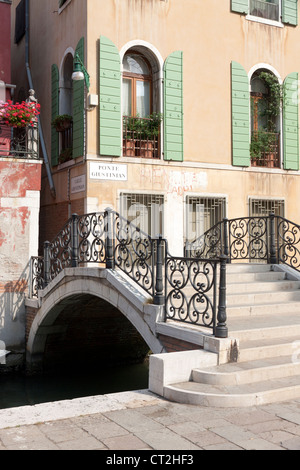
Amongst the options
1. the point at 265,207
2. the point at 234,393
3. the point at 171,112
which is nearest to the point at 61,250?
the point at 171,112

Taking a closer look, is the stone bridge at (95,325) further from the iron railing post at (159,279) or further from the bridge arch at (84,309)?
the iron railing post at (159,279)

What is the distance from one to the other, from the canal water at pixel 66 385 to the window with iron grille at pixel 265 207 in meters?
4.67

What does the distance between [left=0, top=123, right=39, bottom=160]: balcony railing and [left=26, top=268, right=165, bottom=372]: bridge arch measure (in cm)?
301

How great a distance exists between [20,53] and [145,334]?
11.2 metres

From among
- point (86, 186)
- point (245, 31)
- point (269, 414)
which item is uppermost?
point (245, 31)

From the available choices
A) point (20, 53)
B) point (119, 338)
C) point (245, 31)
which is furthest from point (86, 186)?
point (20, 53)

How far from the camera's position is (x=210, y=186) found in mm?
12312

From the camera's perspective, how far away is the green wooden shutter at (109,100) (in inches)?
440

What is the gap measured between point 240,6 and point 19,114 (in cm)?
579

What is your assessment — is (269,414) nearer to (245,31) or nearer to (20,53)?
(245,31)

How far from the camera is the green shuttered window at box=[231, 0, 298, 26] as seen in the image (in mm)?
12711

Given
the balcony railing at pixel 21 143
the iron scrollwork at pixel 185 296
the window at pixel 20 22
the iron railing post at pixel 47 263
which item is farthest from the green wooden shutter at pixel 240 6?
the iron scrollwork at pixel 185 296

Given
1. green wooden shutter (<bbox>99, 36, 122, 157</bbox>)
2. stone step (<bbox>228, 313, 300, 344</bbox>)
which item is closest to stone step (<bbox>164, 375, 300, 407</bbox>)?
stone step (<bbox>228, 313, 300, 344</bbox>)

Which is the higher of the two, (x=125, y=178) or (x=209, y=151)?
(x=209, y=151)
